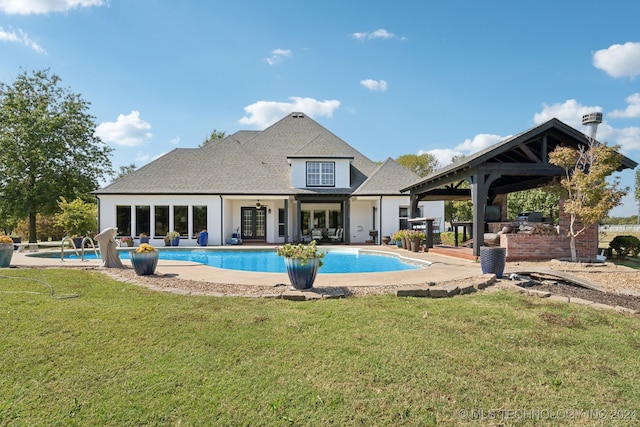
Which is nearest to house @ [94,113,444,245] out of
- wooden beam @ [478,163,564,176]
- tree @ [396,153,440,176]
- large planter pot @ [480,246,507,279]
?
→ wooden beam @ [478,163,564,176]

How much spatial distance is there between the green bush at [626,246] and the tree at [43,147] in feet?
102

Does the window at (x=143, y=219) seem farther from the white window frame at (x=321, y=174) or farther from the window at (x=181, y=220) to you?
the white window frame at (x=321, y=174)

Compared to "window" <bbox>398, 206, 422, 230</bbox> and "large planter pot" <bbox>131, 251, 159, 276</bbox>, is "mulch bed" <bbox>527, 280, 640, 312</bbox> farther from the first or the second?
"window" <bbox>398, 206, 422, 230</bbox>

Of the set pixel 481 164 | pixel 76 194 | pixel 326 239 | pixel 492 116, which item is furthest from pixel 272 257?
pixel 76 194

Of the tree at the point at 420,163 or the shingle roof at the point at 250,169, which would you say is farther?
the tree at the point at 420,163

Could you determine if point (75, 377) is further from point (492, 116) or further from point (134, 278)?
Result: point (492, 116)

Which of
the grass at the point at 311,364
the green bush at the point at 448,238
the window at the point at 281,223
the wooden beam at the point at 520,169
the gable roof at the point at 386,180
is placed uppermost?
the gable roof at the point at 386,180

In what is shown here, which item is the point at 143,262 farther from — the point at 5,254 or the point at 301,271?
the point at 5,254

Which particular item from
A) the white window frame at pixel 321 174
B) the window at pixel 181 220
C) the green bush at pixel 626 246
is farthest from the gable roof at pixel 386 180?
the green bush at pixel 626 246

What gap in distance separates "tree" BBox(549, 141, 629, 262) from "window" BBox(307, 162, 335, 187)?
534 inches

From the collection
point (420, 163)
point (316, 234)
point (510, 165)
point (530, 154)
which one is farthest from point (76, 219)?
point (420, 163)

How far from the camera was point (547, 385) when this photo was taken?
131 inches

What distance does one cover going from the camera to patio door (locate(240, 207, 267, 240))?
80.0 feet

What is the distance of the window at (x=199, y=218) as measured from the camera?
2209 centimetres
